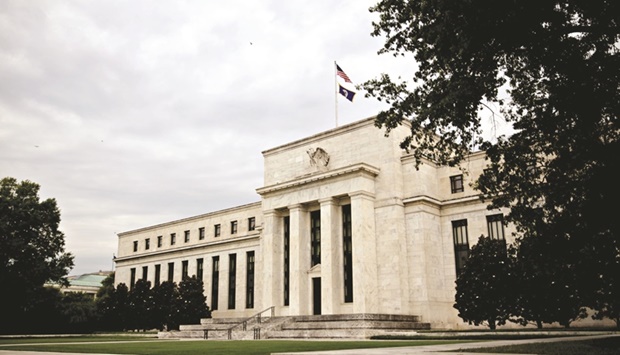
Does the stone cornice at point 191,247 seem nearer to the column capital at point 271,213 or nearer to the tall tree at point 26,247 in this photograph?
the column capital at point 271,213

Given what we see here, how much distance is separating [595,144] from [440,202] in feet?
83.4

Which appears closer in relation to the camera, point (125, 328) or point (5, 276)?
point (5, 276)

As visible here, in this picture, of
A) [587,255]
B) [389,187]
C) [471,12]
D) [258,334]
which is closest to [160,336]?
[258,334]

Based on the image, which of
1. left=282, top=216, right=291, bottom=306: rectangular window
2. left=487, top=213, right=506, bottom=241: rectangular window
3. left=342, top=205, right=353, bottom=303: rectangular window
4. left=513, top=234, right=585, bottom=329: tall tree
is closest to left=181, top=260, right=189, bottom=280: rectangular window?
left=282, top=216, right=291, bottom=306: rectangular window

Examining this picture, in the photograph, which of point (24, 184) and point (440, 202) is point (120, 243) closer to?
point (24, 184)

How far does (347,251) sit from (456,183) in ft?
33.9

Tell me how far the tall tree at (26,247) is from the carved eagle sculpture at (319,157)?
2630cm

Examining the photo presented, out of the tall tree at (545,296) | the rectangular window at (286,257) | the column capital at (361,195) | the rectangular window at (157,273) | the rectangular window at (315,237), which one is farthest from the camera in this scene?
the rectangular window at (157,273)

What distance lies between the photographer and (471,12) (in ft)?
47.1

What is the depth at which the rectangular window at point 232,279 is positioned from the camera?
185ft

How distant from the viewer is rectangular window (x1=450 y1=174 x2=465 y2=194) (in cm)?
4131

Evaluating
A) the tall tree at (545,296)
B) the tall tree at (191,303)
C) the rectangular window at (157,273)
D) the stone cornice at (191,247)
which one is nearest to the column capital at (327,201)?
the stone cornice at (191,247)

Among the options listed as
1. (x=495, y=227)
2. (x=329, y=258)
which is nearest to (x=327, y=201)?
(x=329, y=258)

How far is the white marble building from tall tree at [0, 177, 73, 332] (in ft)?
69.5
